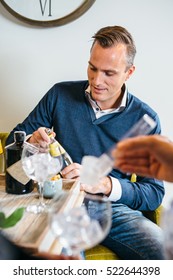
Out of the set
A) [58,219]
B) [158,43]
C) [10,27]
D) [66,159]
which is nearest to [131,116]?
[66,159]

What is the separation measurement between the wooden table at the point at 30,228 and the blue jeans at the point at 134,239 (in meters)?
0.35

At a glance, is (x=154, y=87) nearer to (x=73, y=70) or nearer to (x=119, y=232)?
(x=73, y=70)

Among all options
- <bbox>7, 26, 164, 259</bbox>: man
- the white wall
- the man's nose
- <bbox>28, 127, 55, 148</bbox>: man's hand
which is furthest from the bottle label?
the white wall

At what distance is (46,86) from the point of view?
211cm

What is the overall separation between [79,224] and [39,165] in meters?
0.41

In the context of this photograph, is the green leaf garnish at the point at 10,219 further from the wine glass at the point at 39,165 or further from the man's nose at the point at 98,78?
the man's nose at the point at 98,78

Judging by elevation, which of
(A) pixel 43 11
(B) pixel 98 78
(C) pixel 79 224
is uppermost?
(A) pixel 43 11

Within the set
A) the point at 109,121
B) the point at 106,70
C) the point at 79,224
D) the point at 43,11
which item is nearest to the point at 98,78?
the point at 106,70

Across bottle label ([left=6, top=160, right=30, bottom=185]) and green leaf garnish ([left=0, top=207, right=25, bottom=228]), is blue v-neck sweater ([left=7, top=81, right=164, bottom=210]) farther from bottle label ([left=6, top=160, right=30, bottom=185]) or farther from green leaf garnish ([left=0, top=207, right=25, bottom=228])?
green leaf garnish ([left=0, top=207, right=25, bottom=228])

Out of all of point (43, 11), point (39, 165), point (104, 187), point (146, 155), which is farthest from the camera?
point (43, 11)

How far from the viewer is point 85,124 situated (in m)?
1.75

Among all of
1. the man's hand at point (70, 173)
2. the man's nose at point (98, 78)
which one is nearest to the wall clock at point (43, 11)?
the man's nose at point (98, 78)

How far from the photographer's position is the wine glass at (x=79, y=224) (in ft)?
2.60

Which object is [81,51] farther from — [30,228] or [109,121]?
[30,228]
